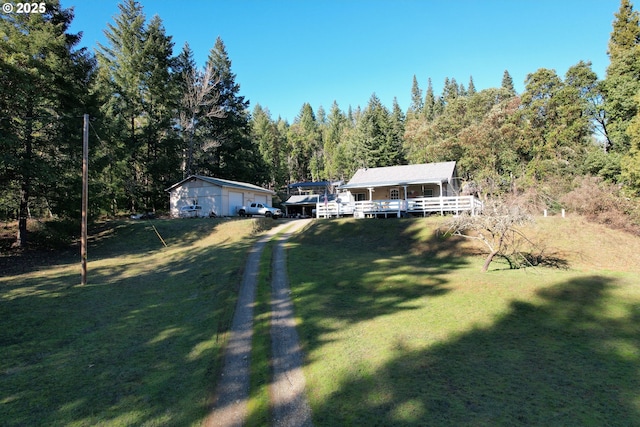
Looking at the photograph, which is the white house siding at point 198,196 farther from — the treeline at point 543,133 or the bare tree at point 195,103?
the treeline at point 543,133

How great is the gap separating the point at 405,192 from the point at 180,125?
92.6 feet

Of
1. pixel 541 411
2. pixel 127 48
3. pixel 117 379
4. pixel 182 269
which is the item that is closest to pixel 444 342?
pixel 541 411

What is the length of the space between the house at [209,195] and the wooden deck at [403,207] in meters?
9.95

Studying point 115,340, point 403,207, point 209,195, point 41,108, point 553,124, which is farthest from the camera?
point 553,124

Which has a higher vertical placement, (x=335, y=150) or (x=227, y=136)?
(x=335, y=150)

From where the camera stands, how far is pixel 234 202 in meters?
33.3

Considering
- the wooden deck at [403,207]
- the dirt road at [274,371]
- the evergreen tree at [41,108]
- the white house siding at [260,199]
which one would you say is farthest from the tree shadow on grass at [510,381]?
the white house siding at [260,199]

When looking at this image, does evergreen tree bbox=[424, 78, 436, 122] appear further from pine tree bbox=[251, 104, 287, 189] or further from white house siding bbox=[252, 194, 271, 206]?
white house siding bbox=[252, 194, 271, 206]

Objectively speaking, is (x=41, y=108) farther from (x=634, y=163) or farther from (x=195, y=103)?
(x=634, y=163)

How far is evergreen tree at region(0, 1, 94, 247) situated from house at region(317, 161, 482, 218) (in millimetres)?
17957

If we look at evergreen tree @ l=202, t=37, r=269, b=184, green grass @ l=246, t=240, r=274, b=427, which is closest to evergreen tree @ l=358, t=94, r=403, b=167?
evergreen tree @ l=202, t=37, r=269, b=184

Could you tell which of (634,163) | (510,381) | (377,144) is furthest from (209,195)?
(634,163)

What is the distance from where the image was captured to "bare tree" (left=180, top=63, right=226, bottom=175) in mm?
39344

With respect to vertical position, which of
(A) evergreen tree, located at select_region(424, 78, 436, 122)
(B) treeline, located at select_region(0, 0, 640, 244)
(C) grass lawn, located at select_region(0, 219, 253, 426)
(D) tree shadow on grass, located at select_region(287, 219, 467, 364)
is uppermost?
(A) evergreen tree, located at select_region(424, 78, 436, 122)
